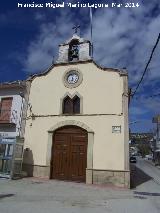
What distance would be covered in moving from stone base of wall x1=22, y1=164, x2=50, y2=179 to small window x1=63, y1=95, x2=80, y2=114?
3418 millimetres

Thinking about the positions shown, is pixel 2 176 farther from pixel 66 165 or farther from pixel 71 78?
pixel 71 78

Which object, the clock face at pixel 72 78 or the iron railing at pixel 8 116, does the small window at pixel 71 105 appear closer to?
the clock face at pixel 72 78

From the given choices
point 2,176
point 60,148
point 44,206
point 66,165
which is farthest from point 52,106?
point 44,206

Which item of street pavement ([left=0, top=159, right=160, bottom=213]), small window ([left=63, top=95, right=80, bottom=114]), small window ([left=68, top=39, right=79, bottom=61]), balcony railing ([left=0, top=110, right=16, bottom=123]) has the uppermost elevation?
small window ([left=68, top=39, right=79, bottom=61])

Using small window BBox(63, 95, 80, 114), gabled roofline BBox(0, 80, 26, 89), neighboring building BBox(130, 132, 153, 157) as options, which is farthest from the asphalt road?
neighboring building BBox(130, 132, 153, 157)

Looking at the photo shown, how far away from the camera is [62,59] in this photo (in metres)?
15.4

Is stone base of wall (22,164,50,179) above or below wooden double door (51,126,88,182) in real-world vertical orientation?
below

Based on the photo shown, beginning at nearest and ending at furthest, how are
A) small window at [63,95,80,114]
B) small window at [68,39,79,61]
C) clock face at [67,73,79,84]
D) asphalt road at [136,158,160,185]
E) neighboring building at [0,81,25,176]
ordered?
neighboring building at [0,81,25,176] < small window at [63,95,80,114] < clock face at [67,73,79,84] < small window at [68,39,79,61] < asphalt road at [136,158,160,185]

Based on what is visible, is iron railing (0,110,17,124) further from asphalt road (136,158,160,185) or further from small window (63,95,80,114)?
asphalt road (136,158,160,185)

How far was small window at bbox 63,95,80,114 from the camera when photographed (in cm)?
1432

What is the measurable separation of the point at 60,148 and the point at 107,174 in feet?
10.1

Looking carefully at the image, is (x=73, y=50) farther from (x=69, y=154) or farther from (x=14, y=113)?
(x=69, y=154)

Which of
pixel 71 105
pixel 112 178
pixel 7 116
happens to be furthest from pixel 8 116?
pixel 112 178

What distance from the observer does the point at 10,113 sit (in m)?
15.8
